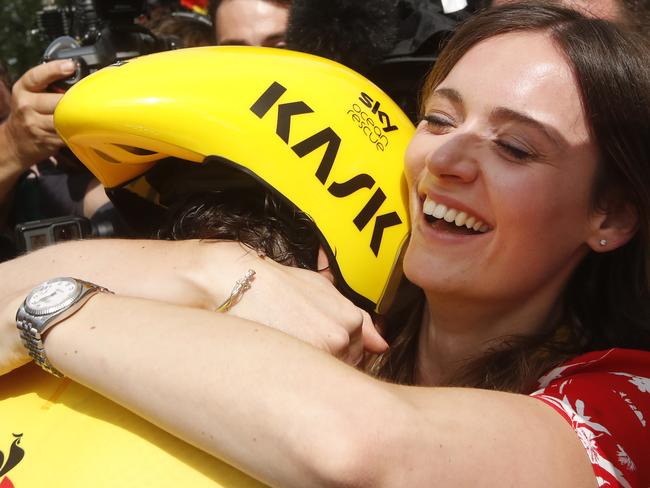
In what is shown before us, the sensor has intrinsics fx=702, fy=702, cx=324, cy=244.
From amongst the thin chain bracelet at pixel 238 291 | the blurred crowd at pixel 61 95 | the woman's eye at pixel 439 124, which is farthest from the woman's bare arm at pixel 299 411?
the blurred crowd at pixel 61 95

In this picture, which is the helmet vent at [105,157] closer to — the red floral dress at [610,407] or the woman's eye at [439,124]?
the woman's eye at [439,124]

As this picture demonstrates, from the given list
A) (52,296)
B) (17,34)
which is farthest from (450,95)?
(17,34)

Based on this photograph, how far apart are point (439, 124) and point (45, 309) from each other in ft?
2.82

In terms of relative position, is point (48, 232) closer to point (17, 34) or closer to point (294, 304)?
point (294, 304)

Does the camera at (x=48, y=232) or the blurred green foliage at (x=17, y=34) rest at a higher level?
the camera at (x=48, y=232)

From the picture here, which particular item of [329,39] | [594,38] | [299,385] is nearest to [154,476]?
[299,385]

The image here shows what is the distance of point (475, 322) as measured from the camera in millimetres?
1555

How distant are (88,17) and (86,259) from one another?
174 cm

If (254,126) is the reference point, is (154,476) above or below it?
below

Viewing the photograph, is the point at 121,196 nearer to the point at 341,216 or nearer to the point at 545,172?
the point at 341,216

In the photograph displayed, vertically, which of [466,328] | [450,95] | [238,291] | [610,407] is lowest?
[466,328]

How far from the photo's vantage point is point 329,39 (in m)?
1.96

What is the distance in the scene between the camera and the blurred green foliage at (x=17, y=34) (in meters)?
6.51

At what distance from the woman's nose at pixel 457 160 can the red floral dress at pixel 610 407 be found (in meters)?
0.41
